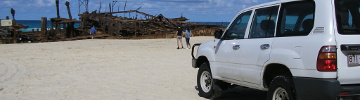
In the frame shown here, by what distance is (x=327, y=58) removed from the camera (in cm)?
516

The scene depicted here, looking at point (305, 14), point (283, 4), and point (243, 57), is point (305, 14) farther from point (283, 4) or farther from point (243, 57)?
point (243, 57)

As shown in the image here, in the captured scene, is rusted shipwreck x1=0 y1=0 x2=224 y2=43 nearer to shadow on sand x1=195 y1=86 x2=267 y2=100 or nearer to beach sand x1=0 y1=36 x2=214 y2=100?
beach sand x1=0 y1=36 x2=214 y2=100

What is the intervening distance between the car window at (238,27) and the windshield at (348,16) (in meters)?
1.89

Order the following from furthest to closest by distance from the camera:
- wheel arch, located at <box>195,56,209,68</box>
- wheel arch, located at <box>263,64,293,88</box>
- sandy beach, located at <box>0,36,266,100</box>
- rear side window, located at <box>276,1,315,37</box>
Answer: sandy beach, located at <box>0,36,266,100</box> < wheel arch, located at <box>195,56,209,68</box> < wheel arch, located at <box>263,64,293,88</box> < rear side window, located at <box>276,1,315,37</box>

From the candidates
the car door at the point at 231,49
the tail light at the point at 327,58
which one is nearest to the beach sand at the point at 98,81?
the car door at the point at 231,49

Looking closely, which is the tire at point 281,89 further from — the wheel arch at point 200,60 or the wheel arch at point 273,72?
the wheel arch at point 200,60

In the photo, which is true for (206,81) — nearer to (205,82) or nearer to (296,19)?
(205,82)

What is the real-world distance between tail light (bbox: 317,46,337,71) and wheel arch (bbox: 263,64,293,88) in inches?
26.6

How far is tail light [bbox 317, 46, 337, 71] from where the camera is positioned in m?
5.15

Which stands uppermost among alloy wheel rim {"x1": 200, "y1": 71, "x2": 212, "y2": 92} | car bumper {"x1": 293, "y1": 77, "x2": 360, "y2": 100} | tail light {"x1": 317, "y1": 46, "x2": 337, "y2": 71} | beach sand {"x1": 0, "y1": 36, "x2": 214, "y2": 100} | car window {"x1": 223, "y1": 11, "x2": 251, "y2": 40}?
car window {"x1": 223, "y1": 11, "x2": 251, "y2": 40}

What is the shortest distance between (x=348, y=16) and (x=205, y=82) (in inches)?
144

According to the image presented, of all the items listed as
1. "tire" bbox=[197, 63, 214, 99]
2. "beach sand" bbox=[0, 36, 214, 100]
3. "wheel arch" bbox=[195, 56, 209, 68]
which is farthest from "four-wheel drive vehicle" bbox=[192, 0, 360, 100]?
A: "beach sand" bbox=[0, 36, 214, 100]

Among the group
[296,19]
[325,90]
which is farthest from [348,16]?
[325,90]

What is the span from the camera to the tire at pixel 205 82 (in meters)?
8.38
